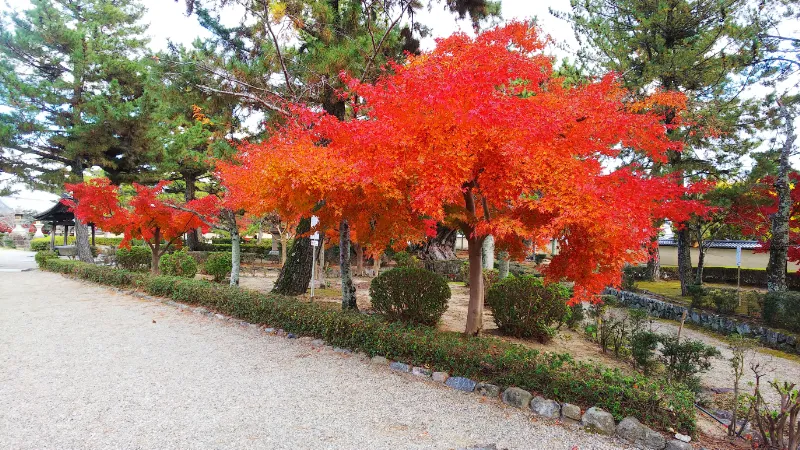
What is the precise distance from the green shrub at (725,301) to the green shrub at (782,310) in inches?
43.3

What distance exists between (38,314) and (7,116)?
11.6 meters

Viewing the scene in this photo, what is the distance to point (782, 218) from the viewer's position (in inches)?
399

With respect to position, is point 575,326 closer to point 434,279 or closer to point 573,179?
point 434,279

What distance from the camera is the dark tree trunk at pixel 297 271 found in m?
12.1

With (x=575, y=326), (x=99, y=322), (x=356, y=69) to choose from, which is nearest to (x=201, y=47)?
(x=356, y=69)

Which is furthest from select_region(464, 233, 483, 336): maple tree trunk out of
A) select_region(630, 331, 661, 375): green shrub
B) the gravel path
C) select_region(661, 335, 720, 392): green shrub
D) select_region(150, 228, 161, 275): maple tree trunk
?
select_region(150, 228, 161, 275): maple tree trunk

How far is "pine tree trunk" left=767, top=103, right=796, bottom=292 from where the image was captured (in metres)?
9.98

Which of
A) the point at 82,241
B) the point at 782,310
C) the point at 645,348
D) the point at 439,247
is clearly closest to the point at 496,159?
the point at 645,348

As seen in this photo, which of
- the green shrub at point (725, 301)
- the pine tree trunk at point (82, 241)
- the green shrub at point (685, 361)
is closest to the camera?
the green shrub at point (685, 361)

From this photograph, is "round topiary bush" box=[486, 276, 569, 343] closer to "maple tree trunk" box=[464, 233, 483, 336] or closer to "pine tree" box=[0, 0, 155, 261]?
"maple tree trunk" box=[464, 233, 483, 336]

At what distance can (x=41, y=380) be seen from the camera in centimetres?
530

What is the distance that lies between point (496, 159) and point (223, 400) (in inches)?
168

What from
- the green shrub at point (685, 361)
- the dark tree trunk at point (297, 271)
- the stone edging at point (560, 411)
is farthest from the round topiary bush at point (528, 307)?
the dark tree trunk at point (297, 271)

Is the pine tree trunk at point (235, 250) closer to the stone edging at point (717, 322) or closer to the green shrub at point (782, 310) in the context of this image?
the stone edging at point (717, 322)
